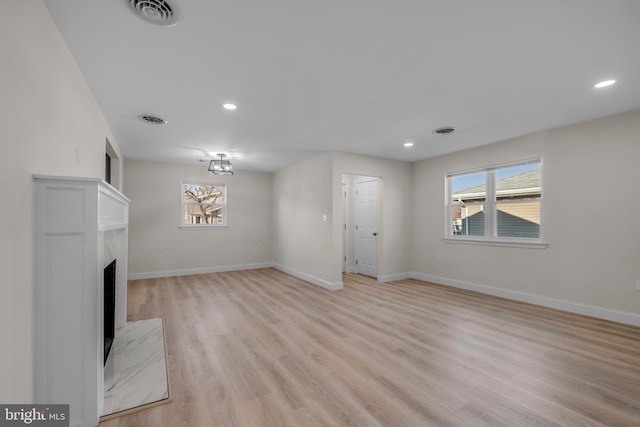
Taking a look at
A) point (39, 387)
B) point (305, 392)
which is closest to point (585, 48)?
point (305, 392)

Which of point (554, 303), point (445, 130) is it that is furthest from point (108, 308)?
point (554, 303)

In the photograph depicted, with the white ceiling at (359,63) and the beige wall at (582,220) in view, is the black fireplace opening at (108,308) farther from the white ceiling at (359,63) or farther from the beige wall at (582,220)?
the beige wall at (582,220)

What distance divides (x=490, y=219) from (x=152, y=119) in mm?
5484

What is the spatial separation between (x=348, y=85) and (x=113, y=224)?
244 centimetres

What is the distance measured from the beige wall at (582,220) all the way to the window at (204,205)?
5.78m

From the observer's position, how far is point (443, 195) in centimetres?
552

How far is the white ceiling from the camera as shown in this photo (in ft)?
5.70

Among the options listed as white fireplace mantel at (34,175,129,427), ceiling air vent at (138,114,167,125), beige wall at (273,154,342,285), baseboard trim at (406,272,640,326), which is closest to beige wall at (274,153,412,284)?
beige wall at (273,154,342,285)

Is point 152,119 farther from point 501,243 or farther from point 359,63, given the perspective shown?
point 501,243

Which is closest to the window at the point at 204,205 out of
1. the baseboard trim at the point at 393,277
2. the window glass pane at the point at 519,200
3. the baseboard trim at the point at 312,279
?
the baseboard trim at the point at 312,279

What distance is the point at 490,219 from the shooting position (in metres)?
4.78

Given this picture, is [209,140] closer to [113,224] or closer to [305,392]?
[113,224]

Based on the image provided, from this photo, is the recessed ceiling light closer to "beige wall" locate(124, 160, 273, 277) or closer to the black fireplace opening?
the black fireplace opening

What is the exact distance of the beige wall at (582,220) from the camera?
3.36 metres
